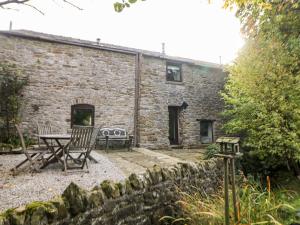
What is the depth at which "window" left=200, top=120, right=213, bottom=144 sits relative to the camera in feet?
40.4

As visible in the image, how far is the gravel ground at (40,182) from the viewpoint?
9.25 ft

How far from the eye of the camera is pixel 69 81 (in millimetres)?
9297

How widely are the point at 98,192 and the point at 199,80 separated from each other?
10.7 meters

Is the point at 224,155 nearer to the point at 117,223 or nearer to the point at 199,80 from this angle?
the point at 117,223

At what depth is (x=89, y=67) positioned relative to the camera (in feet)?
32.0

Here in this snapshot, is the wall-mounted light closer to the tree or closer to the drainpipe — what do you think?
the drainpipe

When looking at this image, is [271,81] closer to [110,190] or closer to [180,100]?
[110,190]

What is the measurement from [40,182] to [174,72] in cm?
954

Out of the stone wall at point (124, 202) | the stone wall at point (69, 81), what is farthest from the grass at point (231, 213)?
the stone wall at point (69, 81)

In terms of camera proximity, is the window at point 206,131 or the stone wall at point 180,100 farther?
the window at point 206,131

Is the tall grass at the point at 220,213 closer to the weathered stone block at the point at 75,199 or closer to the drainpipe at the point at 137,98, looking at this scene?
the weathered stone block at the point at 75,199

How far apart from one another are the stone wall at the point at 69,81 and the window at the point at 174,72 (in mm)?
2179

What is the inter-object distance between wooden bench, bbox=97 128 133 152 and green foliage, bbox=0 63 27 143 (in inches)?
123

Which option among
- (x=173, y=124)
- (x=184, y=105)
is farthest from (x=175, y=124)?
(x=184, y=105)
